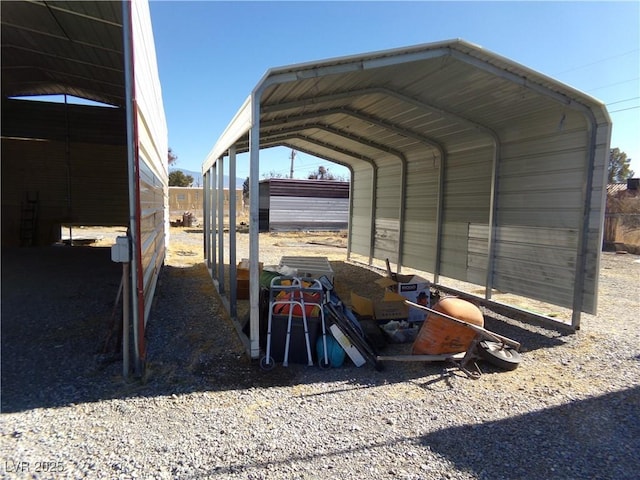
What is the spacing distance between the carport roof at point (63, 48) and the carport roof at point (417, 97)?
2.43 metres

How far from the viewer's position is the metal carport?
4.90 m

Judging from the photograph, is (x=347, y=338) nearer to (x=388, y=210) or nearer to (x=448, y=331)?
(x=448, y=331)

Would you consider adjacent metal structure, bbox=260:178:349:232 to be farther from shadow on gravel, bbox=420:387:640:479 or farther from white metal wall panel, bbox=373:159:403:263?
shadow on gravel, bbox=420:387:640:479

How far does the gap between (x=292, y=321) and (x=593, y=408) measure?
2895mm

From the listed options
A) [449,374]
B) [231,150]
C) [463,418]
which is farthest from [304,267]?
[463,418]

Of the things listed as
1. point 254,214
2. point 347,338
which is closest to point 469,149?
point 347,338

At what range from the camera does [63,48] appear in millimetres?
7305

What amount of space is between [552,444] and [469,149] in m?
5.83

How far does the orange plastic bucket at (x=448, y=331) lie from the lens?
422 centimetres

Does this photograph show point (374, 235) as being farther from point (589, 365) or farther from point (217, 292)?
point (589, 365)

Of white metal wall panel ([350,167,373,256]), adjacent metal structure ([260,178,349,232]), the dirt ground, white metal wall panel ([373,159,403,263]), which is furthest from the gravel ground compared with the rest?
adjacent metal structure ([260,178,349,232])

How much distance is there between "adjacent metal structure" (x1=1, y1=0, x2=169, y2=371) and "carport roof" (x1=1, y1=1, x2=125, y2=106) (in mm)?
18

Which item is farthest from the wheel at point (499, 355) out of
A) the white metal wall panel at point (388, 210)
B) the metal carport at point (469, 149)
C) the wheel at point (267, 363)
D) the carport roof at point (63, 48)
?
the carport roof at point (63, 48)

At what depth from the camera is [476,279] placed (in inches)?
288
